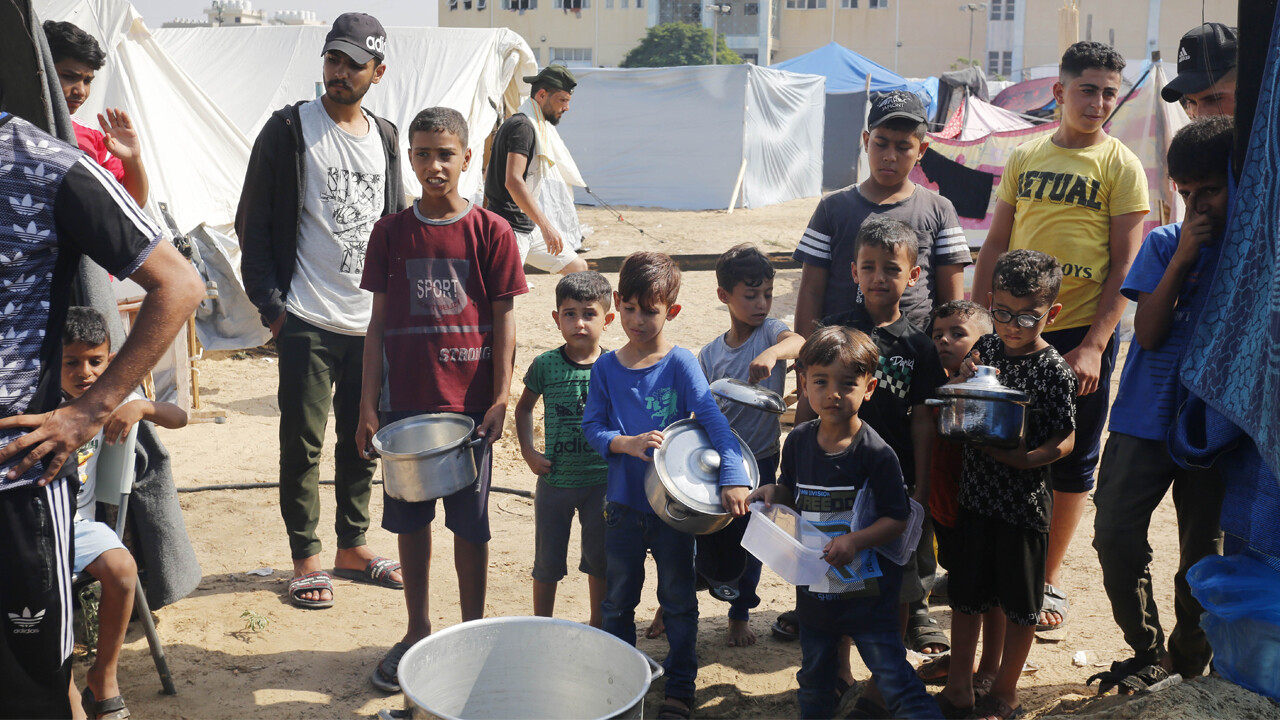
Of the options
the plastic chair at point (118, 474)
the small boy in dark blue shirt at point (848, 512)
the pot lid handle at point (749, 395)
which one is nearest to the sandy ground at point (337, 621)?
the plastic chair at point (118, 474)

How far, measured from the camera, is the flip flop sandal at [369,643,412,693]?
343cm

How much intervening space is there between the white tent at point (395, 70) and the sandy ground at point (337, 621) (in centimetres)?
648

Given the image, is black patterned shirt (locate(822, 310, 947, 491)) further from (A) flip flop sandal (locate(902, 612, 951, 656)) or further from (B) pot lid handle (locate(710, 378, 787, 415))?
(A) flip flop sandal (locate(902, 612, 951, 656))

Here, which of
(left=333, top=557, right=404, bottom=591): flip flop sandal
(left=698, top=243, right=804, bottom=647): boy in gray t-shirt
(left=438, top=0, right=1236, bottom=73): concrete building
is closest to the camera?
(left=698, top=243, right=804, bottom=647): boy in gray t-shirt

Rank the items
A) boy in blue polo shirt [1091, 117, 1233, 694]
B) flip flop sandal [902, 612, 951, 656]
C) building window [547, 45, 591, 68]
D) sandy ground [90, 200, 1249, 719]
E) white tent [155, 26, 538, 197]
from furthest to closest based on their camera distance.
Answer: building window [547, 45, 591, 68], white tent [155, 26, 538, 197], flip flop sandal [902, 612, 951, 656], sandy ground [90, 200, 1249, 719], boy in blue polo shirt [1091, 117, 1233, 694]

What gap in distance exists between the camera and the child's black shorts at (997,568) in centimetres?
304

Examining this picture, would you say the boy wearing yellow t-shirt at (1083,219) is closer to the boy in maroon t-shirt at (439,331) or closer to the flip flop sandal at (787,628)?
the flip flop sandal at (787,628)

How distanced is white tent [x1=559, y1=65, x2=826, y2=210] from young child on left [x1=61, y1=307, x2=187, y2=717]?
686 inches

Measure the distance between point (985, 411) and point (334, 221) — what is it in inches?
105

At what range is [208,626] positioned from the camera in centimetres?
392

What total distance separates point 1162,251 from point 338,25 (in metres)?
3.17

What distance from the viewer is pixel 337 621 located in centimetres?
399

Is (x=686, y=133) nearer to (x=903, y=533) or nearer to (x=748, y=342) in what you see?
(x=748, y=342)

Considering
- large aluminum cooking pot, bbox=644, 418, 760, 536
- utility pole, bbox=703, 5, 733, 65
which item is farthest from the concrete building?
large aluminum cooking pot, bbox=644, 418, 760, 536
